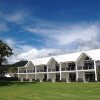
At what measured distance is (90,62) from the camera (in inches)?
2136

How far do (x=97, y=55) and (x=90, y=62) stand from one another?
2319 mm

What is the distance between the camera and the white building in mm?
52938

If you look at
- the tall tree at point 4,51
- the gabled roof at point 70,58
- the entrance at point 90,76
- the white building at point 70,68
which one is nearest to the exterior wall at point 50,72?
the white building at point 70,68

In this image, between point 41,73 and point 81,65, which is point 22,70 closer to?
point 41,73

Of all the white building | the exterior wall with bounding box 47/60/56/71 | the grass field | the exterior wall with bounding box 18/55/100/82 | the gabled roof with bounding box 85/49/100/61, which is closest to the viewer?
the grass field

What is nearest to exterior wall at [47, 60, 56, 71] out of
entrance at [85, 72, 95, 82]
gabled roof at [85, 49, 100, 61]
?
entrance at [85, 72, 95, 82]

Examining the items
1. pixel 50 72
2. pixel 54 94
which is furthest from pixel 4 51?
pixel 54 94

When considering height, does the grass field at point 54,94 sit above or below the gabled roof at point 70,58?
below

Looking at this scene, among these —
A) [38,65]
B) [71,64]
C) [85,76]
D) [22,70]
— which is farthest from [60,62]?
[22,70]

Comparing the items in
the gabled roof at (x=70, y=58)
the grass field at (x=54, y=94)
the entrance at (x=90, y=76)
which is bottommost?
the grass field at (x=54, y=94)

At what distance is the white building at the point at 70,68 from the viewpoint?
5294cm

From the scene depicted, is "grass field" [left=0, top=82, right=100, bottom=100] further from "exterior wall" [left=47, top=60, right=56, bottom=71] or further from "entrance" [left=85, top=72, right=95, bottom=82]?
"exterior wall" [left=47, top=60, right=56, bottom=71]

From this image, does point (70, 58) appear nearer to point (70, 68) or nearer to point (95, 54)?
point (70, 68)

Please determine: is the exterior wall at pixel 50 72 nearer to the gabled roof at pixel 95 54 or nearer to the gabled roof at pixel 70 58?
the gabled roof at pixel 95 54
